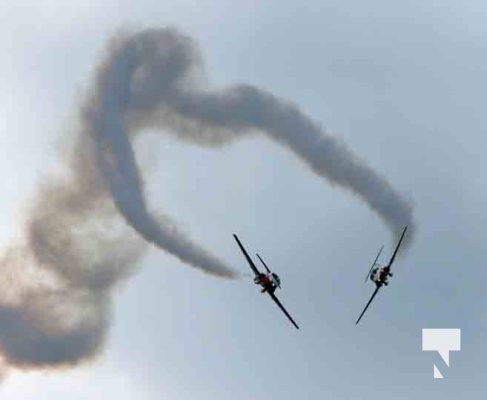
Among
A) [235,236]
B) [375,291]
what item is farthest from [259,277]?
[375,291]

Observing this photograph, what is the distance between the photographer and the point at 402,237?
136 meters

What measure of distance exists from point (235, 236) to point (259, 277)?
625cm

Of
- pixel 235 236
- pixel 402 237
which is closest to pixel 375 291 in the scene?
pixel 402 237

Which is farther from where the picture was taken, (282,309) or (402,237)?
(282,309)

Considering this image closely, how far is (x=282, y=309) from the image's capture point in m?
148

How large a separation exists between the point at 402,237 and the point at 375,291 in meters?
12.4

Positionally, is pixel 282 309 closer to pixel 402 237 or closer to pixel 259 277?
pixel 259 277

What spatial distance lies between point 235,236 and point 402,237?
2153 cm

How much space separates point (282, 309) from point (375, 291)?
13071 millimetres

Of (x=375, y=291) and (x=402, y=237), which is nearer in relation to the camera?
(x=402, y=237)

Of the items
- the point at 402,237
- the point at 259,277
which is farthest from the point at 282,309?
the point at 402,237

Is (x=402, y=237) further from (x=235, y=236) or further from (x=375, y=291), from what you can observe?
(x=235, y=236)

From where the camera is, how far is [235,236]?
139125 millimetres

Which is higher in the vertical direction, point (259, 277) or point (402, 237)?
point (402, 237)
